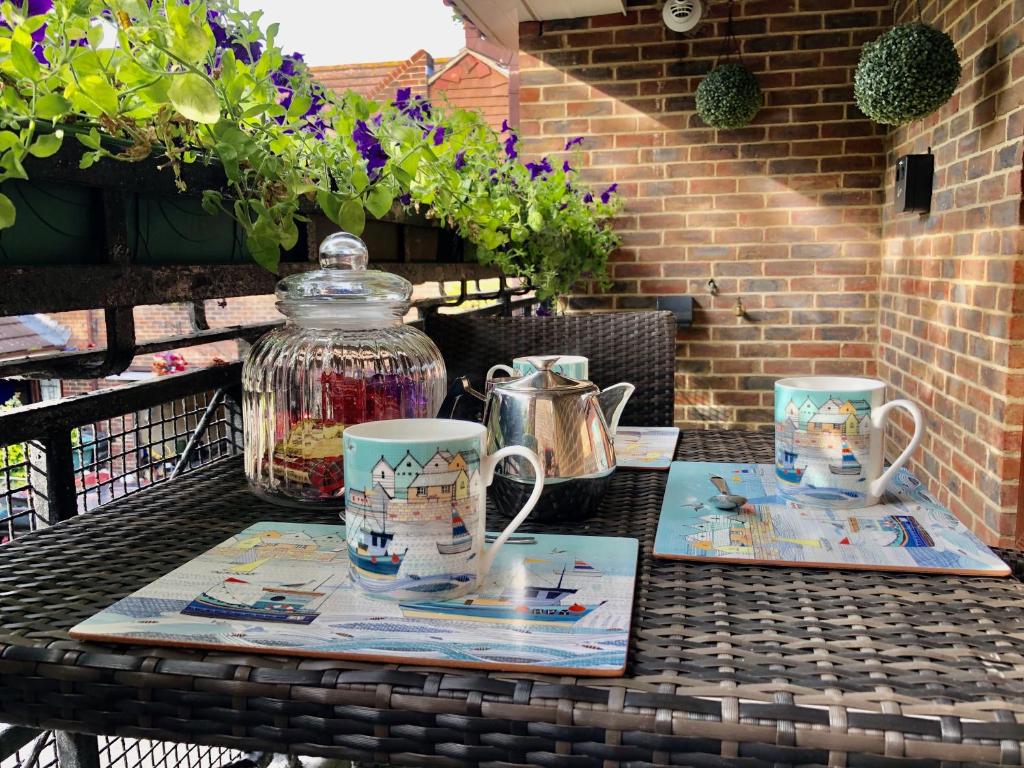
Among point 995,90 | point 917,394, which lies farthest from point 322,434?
point 917,394

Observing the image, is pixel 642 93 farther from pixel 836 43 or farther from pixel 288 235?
pixel 288 235

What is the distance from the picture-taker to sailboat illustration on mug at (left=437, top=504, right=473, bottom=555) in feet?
1.83

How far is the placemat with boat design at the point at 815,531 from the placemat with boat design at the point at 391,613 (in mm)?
86

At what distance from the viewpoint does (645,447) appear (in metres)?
1.11

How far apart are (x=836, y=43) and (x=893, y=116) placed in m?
0.96

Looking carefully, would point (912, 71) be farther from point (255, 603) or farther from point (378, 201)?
point (255, 603)

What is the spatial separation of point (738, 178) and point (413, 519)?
9.73 feet

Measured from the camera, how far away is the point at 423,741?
1.46 feet

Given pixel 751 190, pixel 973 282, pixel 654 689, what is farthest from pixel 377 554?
pixel 751 190

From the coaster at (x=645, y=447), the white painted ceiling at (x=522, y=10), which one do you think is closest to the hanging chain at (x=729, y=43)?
the white painted ceiling at (x=522, y=10)

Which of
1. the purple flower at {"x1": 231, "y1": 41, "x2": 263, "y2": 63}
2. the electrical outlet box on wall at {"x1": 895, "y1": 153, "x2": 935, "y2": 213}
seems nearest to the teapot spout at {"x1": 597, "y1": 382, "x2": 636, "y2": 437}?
the purple flower at {"x1": 231, "y1": 41, "x2": 263, "y2": 63}

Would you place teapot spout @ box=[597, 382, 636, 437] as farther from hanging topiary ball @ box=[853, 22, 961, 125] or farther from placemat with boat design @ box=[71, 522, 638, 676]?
hanging topiary ball @ box=[853, 22, 961, 125]

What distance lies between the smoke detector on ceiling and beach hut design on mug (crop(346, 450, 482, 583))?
285cm

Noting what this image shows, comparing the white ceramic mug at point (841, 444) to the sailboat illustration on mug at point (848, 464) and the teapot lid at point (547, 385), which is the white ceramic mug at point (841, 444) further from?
the teapot lid at point (547, 385)
